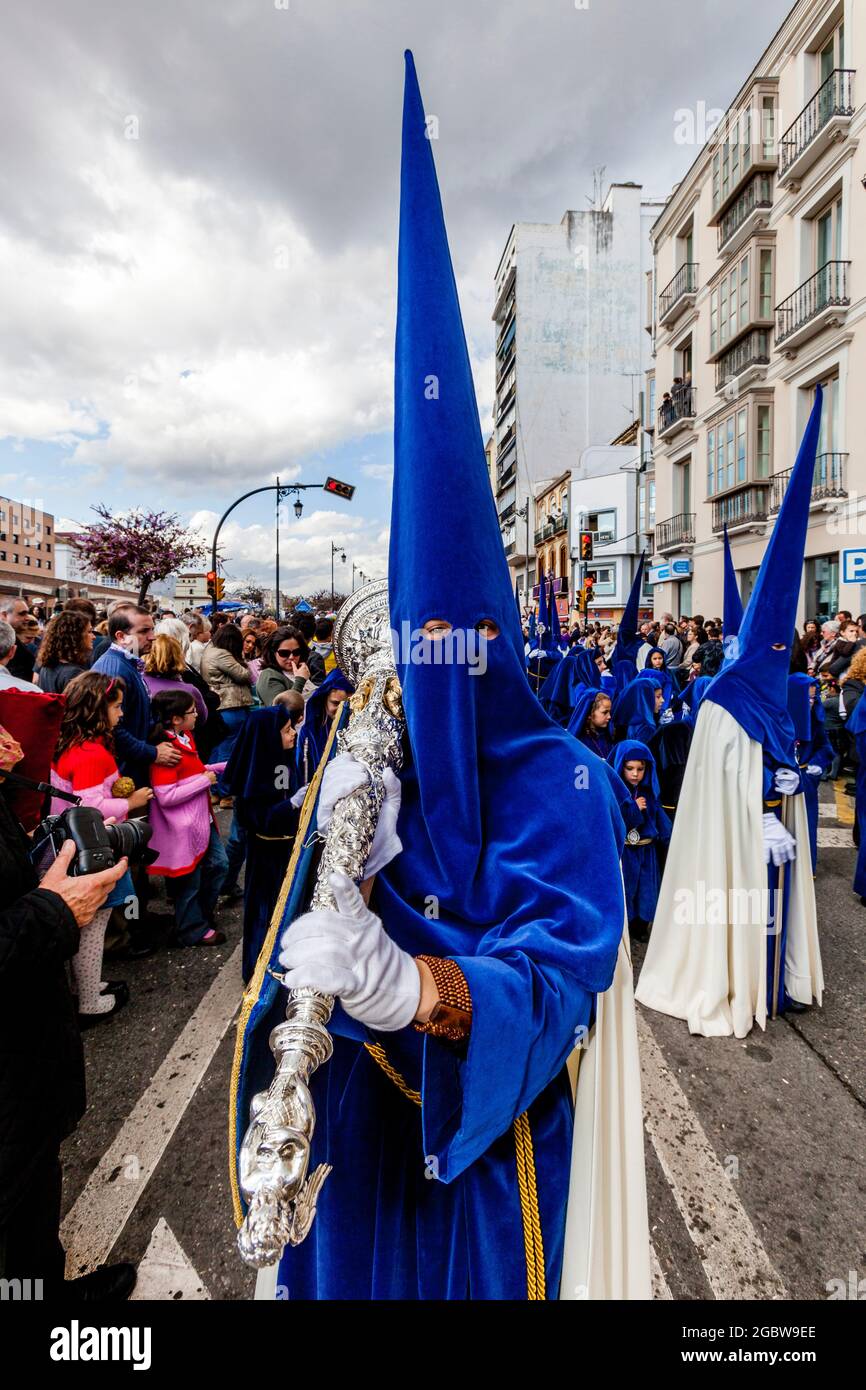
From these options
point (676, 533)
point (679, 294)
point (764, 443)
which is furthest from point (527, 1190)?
point (679, 294)

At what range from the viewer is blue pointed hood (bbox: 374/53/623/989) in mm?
1332

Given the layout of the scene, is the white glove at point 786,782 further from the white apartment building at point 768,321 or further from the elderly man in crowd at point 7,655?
the white apartment building at point 768,321

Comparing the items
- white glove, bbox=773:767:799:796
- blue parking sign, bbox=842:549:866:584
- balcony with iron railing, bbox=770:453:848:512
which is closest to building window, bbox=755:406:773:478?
balcony with iron railing, bbox=770:453:848:512

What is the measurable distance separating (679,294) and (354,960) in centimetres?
2825

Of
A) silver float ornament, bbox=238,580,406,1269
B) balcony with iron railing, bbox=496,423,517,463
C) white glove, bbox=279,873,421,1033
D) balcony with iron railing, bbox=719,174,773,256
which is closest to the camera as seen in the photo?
silver float ornament, bbox=238,580,406,1269

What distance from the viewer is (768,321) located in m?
18.1

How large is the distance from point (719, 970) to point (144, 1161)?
320 centimetres

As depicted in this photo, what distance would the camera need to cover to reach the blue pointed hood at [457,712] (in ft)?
4.37

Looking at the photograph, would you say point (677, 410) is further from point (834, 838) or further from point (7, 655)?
point (7, 655)

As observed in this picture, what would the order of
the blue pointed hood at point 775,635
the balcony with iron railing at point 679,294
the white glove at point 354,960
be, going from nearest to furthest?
the white glove at point 354,960 < the blue pointed hood at point 775,635 < the balcony with iron railing at point 679,294

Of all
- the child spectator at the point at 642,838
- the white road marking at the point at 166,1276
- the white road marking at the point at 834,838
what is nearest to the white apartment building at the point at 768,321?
the white road marking at the point at 834,838

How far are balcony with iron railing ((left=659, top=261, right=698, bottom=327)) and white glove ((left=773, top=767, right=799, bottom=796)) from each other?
24348 millimetres

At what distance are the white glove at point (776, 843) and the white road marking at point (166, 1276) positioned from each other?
11.5 feet

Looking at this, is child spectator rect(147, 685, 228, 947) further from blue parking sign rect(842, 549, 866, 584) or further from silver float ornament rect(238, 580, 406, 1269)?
blue parking sign rect(842, 549, 866, 584)
